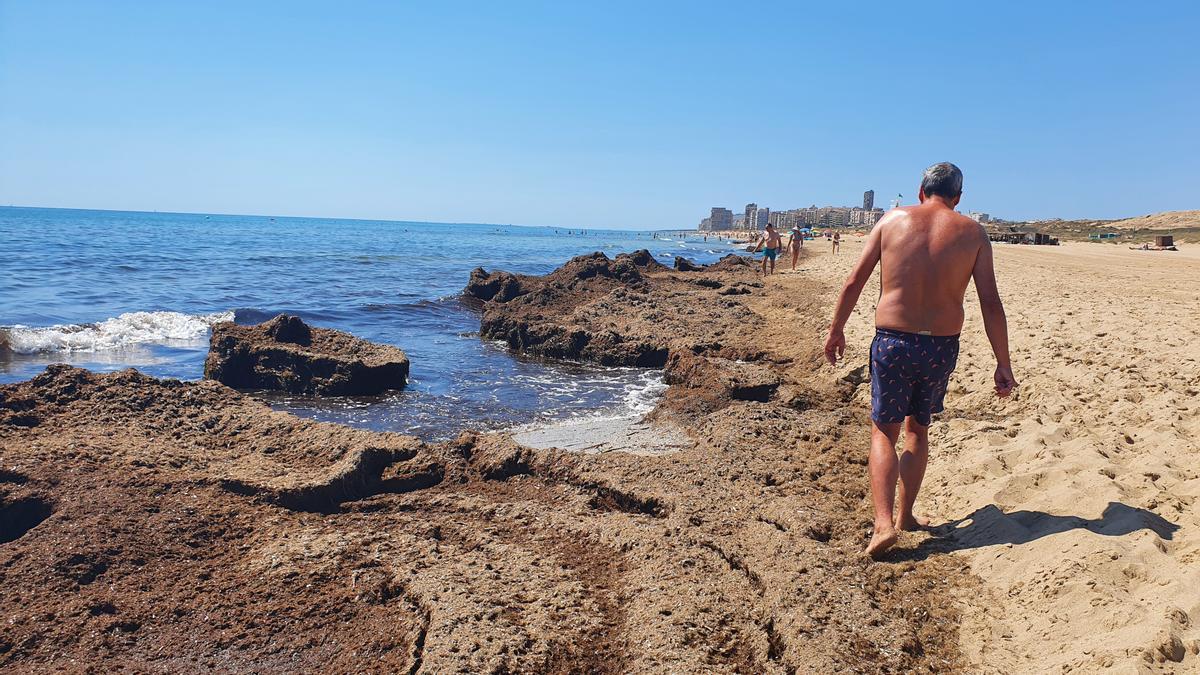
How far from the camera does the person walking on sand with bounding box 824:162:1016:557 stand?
3.45 metres

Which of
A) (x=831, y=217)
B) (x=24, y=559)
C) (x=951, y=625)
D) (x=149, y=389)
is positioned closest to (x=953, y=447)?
(x=951, y=625)

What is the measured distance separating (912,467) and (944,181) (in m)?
1.53

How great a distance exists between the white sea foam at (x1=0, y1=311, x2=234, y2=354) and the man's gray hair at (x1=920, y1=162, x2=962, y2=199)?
1189 cm

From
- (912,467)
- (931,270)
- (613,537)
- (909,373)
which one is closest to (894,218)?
(931,270)

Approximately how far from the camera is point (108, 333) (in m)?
11.7

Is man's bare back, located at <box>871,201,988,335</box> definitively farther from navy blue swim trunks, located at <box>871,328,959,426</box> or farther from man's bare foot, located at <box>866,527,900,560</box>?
man's bare foot, located at <box>866,527,900,560</box>

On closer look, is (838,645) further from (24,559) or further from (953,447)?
(24,559)

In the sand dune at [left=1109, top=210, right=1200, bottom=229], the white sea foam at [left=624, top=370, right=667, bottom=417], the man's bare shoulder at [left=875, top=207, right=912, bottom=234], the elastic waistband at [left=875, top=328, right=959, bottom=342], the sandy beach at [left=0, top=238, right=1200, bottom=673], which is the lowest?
the white sea foam at [left=624, top=370, right=667, bottom=417]

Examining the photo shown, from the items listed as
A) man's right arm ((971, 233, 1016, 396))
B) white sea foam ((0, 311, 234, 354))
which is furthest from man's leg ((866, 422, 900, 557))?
white sea foam ((0, 311, 234, 354))

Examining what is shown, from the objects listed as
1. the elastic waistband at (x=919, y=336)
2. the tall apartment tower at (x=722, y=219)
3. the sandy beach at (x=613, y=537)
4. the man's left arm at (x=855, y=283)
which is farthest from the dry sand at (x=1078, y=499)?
the tall apartment tower at (x=722, y=219)

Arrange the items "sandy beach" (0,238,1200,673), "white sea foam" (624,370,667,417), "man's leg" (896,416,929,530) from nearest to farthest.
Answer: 1. "sandy beach" (0,238,1200,673)
2. "man's leg" (896,416,929,530)
3. "white sea foam" (624,370,667,417)

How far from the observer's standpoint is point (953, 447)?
4.68m

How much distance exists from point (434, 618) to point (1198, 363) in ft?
18.4

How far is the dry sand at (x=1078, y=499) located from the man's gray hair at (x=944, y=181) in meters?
1.64
